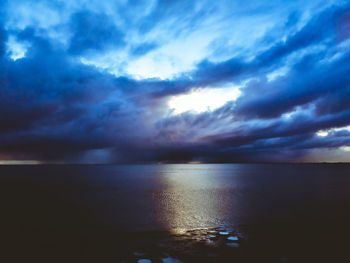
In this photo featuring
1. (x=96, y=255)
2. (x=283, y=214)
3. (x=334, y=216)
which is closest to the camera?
(x=96, y=255)

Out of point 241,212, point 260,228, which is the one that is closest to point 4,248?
point 260,228

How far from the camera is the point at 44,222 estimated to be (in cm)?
2491

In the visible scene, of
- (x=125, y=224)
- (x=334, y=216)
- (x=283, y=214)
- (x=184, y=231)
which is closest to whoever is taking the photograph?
(x=184, y=231)

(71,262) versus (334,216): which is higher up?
(71,262)

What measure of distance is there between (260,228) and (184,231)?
6.49m

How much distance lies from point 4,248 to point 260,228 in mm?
19111

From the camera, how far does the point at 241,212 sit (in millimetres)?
28797

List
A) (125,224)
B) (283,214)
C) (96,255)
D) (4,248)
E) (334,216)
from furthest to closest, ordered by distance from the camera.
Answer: (283,214)
(334,216)
(125,224)
(4,248)
(96,255)

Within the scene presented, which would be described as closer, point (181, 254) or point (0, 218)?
point (181, 254)

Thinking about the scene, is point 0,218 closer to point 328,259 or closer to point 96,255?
point 96,255

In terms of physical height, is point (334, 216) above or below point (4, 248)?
below

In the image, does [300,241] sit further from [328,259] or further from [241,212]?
[241,212]

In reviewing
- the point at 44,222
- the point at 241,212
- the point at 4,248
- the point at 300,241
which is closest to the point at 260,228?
the point at 300,241

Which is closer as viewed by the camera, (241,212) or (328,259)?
(328,259)
